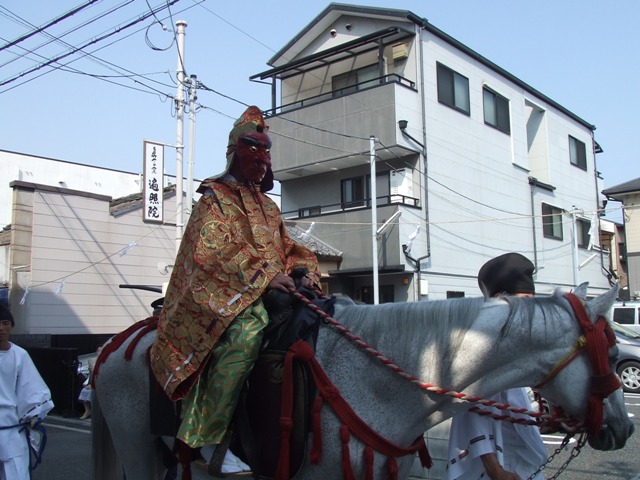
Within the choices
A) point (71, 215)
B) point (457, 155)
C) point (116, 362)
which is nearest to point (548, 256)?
point (457, 155)

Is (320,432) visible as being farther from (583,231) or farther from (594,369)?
(583,231)

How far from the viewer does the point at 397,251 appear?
1866cm

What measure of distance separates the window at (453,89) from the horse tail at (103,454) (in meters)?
18.1

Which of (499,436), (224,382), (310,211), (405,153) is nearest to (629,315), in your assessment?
(405,153)

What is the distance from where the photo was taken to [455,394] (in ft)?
8.82

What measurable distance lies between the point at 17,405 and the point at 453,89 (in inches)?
749

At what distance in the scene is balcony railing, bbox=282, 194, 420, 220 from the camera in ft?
63.5

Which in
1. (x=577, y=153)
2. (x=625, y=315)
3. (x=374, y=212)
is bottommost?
(x=625, y=315)

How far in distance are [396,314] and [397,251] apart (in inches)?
623

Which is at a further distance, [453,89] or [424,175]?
[453,89]

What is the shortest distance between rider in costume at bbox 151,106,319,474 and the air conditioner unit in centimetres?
1767

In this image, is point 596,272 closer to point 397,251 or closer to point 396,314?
point 397,251

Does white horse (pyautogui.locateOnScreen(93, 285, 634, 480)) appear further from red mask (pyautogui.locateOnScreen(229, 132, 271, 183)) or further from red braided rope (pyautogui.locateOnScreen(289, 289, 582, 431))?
red mask (pyautogui.locateOnScreen(229, 132, 271, 183))

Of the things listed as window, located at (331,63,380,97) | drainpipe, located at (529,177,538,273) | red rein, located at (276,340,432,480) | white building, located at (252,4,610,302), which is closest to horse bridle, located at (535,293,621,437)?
red rein, located at (276,340,432,480)
